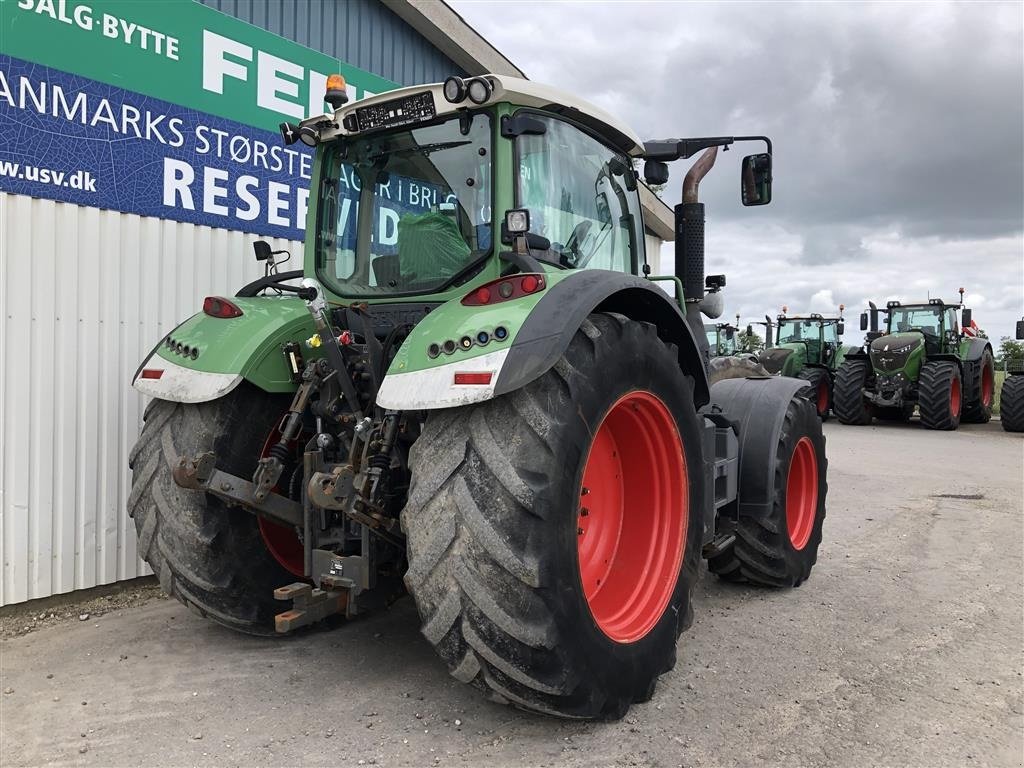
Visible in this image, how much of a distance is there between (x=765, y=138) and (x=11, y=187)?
154 inches

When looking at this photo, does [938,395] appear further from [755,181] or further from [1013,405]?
[755,181]

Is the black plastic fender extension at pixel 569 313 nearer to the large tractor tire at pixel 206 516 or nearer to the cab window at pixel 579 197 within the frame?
the cab window at pixel 579 197

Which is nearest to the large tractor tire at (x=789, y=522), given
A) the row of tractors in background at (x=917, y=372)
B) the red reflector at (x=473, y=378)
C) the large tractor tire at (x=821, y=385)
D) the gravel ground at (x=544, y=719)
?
the gravel ground at (x=544, y=719)

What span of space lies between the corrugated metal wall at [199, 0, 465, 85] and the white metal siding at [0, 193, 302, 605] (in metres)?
1.67

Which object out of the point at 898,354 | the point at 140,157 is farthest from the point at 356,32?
the point at 898,354

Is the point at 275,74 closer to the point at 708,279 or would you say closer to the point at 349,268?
the point at 349,268

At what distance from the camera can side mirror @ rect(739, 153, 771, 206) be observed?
396 cm

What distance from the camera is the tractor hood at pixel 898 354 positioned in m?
A: 15.9

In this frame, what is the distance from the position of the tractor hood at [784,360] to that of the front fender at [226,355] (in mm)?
16254

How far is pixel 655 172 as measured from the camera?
4055 mm

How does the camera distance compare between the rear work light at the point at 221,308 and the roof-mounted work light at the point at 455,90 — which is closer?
the roof-mounted work light at the point at 455,90

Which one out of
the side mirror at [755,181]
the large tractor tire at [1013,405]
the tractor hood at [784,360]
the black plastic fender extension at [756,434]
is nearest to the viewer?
the side mirror at [755,181]

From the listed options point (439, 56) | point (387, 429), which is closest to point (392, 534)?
point (387, 429)

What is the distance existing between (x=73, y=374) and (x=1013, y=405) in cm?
1625
